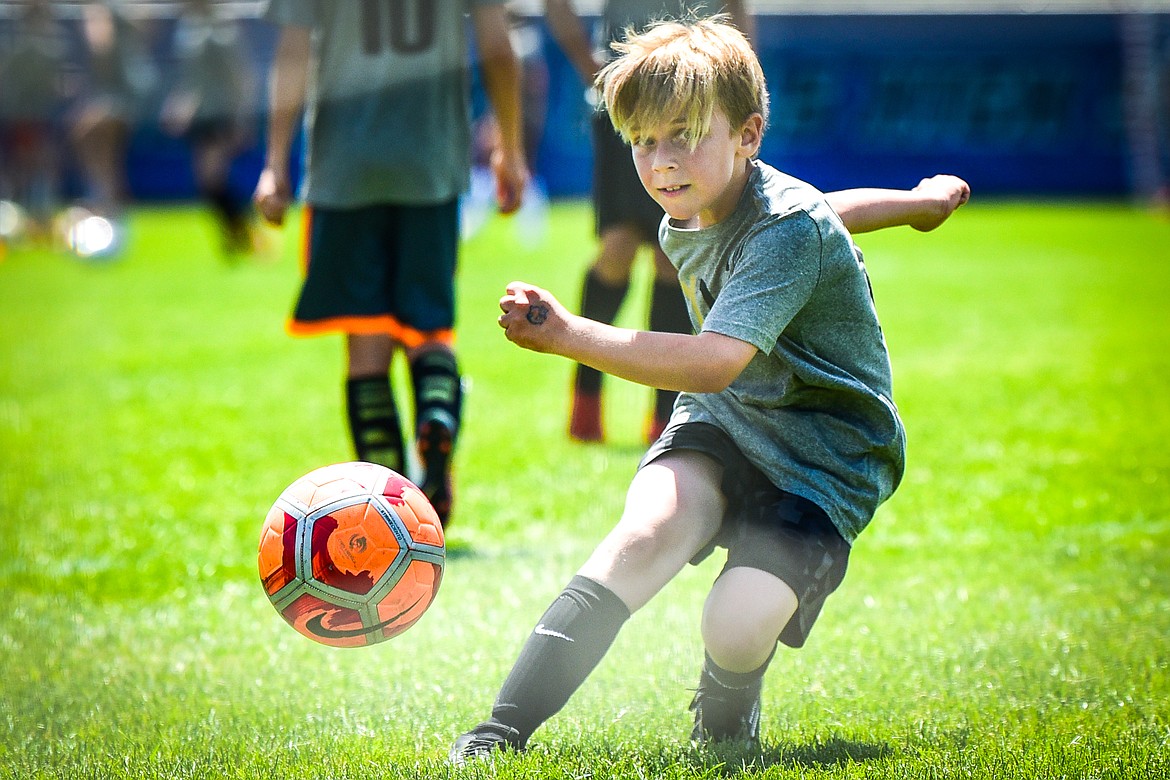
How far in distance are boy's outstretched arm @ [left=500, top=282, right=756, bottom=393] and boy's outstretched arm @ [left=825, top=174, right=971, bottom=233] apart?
0.51 meters

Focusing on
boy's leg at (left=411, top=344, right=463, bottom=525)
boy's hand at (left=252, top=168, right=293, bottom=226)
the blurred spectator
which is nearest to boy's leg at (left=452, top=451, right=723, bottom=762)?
boy's leg at (left=411, top=344, right=463, bottom=525)

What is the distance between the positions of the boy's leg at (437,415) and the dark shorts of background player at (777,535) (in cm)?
124

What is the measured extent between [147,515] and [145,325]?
4.67m

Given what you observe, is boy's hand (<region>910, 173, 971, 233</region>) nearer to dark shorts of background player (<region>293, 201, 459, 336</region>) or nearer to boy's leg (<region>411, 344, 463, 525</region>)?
boy's leg (<region>411, 344, 463, 525</region>)

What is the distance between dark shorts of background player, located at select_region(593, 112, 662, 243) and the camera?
14.9ft

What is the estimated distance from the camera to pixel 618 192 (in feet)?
15.5

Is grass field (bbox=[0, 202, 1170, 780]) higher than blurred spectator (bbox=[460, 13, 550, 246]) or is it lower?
higher

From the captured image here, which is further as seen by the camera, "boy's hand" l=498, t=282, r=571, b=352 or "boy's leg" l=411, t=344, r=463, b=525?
"boy's leg" l=411, t=344, r=463, b=525

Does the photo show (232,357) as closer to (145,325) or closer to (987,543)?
(145,325)


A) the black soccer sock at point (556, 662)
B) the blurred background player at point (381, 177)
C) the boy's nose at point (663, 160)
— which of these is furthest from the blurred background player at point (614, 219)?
the black soccer sock at point (556, 662)

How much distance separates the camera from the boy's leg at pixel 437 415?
3.54 meters

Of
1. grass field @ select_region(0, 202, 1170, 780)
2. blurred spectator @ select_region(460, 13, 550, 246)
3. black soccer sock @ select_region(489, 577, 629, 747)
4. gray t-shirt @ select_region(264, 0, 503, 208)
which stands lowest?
blurred spectator @ select_region(460, 13, 550, 246)

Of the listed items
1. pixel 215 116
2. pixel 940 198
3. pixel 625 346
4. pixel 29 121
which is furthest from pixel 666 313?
pixel 29 121

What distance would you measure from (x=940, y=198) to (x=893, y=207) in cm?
12
